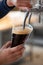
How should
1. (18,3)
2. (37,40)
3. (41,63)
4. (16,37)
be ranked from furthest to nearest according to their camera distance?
(37,40) < (41,63) < (16,37) < (18,3)

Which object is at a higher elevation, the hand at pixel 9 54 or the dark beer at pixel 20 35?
the dark beer at pixel 20 35

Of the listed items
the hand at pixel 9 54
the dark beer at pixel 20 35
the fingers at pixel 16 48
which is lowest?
the hand at pixel 9 54

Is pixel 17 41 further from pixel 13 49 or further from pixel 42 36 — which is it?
pixel 42 36

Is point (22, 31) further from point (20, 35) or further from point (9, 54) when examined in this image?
point (9, 54)

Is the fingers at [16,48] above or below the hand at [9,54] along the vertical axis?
above

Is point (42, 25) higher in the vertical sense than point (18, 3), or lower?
lower

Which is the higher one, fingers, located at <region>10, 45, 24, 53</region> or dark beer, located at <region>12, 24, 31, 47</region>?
dark beer, located at <region>12, 24, 31, 47</region>

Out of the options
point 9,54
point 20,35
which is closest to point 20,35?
point 20,35

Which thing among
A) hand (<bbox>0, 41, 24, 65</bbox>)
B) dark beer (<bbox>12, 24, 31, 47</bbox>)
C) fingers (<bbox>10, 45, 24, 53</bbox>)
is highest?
dark beer (<bbox>12, 24, 31, 47</bbox>)

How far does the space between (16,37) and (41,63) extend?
19 cm

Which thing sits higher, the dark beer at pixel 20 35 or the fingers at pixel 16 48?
the dark beer at pixel 20 35

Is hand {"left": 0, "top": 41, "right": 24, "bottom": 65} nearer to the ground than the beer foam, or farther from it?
nearer to the ground

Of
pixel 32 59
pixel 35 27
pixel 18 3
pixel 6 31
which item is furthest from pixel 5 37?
pixel 18 3

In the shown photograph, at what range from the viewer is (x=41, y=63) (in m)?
0.79
